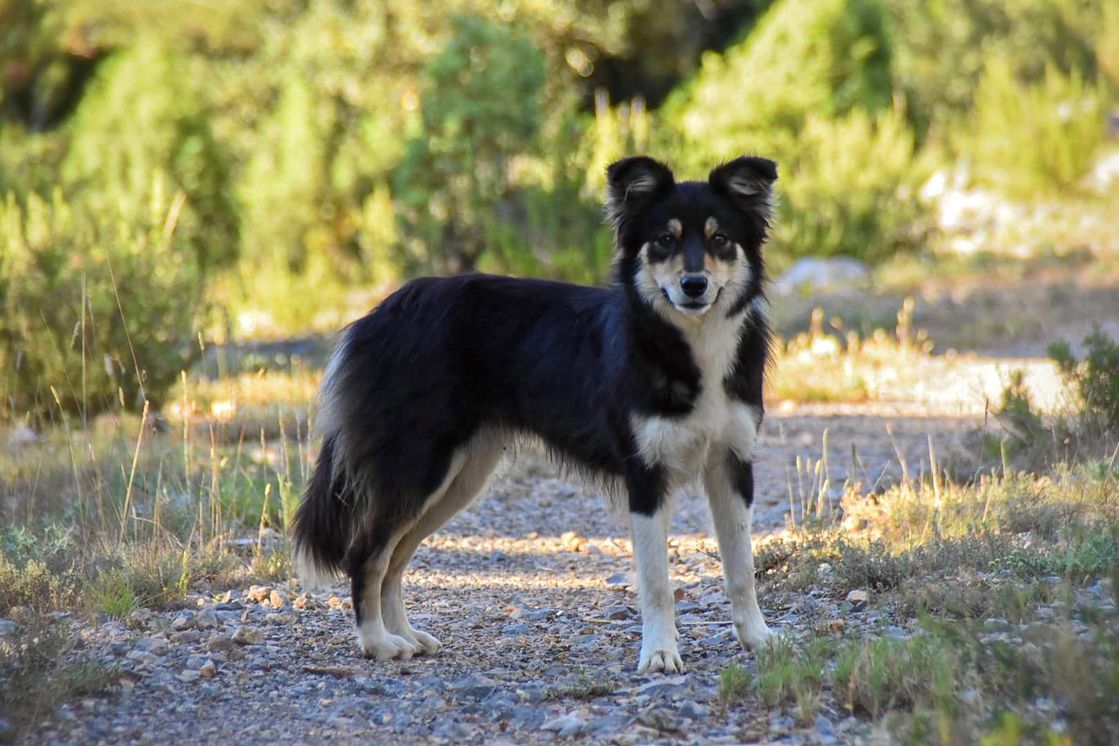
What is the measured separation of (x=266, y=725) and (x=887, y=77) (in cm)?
1729

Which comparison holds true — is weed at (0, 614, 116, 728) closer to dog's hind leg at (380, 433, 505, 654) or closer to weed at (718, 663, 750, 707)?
dog's hind leg at (380, 433, 505, 654)

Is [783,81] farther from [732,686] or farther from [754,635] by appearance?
[732,686]

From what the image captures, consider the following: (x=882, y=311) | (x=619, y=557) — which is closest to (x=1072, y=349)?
(x=882, y=311)

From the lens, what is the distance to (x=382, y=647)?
5.27 metres

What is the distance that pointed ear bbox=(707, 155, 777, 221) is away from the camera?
510 cm

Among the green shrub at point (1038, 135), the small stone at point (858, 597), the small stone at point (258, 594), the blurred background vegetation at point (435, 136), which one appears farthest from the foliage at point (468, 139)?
the small stone at point (858, 597)

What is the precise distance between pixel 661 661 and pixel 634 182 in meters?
1.76

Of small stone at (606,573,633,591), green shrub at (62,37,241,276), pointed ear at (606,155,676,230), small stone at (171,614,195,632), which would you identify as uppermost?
green shrub at (62,37,241,276)

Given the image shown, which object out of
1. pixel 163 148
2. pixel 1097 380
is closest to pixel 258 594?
pixel 1097 380

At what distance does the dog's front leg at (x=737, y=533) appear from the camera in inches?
201

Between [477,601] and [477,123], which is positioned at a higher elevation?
[477,123]

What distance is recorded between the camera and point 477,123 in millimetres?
14148

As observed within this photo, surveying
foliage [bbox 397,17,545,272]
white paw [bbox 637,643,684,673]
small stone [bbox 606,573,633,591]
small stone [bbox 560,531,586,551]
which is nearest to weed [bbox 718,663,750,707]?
white paw [bbox 637,643,684,673]

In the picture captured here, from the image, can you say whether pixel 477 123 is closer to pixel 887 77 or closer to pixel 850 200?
pixel 850 200
